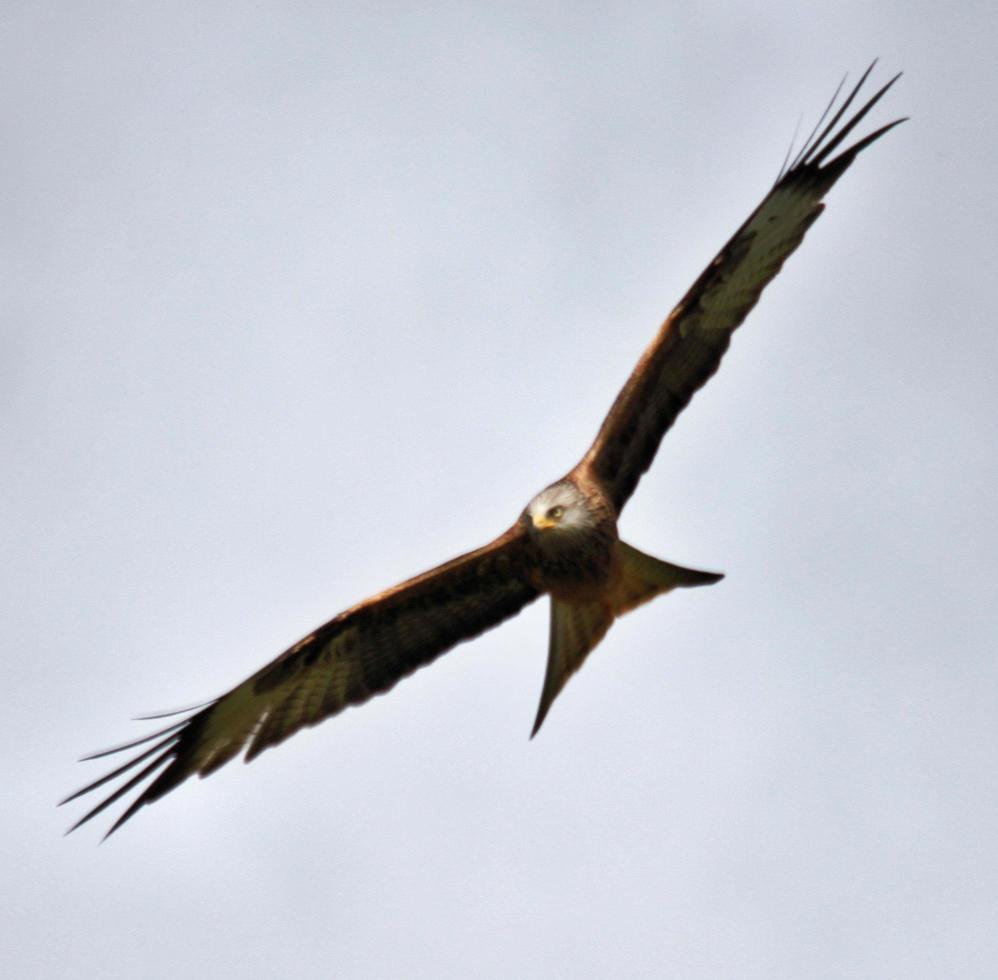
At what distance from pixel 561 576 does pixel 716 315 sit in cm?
171

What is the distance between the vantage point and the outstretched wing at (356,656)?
9.20 metres

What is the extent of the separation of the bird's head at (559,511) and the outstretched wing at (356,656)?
1.59 ft

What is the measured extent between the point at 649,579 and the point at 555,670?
721mm

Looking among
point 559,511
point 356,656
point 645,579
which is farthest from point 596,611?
point 356,656

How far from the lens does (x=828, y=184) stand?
9.20 m

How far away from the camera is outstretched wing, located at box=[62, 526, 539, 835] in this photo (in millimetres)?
9195

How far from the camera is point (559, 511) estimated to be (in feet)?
28.5

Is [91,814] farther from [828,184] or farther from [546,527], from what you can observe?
[828,184]

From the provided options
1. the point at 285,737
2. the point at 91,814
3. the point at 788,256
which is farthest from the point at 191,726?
the point at 788,256

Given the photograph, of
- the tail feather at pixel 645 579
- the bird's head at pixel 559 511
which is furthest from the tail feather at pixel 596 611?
the bird's head at pixel 559 511

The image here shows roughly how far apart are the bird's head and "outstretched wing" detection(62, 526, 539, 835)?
19.0 inches

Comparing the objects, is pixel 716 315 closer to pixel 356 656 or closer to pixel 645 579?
pixel 645 579

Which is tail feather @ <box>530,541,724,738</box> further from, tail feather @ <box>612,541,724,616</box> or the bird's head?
the bird's head

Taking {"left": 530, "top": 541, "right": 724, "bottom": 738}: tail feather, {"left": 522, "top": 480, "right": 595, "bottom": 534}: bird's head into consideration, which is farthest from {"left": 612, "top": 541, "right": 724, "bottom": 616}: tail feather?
{"left": 522, "top": 480, "right": 595, "bottom": 534}: bird's head
